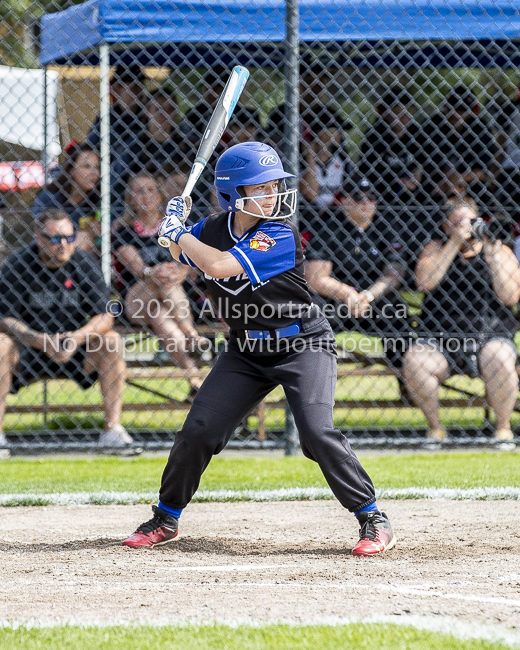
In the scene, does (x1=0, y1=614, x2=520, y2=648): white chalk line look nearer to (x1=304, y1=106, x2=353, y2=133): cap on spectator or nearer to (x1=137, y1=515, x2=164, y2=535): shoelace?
(x1=137, y1=515, x2=164, y2=535): shoelace

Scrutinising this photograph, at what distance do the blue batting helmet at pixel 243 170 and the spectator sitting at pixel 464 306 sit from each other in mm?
2534

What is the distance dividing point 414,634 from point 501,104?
5.56m

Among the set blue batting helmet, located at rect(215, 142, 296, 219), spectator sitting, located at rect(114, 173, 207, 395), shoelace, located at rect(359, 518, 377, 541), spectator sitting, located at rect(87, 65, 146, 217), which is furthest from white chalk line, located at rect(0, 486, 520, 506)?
spectator sitting, located at rect(87, 65, 146, 217)

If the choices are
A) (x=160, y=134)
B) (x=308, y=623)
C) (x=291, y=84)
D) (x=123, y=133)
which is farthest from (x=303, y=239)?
(x=308, y=623)

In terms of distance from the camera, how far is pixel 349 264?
5785mm

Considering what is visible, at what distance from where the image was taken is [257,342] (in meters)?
3.51

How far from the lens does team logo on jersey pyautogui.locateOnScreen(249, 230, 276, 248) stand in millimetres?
3360

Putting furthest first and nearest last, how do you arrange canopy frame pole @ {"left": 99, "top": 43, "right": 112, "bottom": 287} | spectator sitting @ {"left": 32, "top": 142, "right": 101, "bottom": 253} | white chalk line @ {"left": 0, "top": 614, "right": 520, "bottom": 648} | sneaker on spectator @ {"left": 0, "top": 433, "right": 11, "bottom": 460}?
1. spectator sitting @ {"left": 32, "top": 142, "right": 101, "bottom": 253}
2. canopy frame pole @ {"left": 99, "top": 43, "right": 112, "bottom": 287}
3. sneaker on spectator @ {"left": 0, "top": 433, "right": 11, "bottom": 460}
4. white chalk line @ {"left": 0, "top": 614, "right": 520, "bottom": 648}

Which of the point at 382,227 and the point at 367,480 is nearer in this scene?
the point at 367,480

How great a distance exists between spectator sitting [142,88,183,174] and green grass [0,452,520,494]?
81.1 inches

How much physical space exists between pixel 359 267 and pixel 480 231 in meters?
0.81

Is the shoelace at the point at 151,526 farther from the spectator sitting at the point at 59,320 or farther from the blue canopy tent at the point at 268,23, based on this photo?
the blue canopy tent at the point at 268,23

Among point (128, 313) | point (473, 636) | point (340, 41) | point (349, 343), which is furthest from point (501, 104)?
point (473, 636)

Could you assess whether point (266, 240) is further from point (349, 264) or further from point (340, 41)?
point (340, 41)
